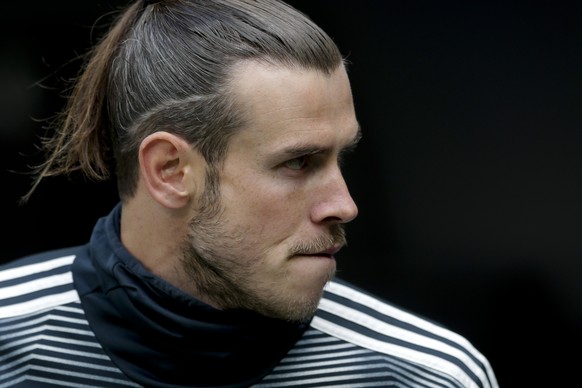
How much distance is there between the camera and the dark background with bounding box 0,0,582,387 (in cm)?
427

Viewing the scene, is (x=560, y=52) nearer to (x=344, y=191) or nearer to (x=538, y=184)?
Answer: (x=538, y=184)

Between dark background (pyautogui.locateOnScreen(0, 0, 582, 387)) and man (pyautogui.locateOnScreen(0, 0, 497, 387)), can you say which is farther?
dark background (pyautogui.locateOnScreen(0, 0, 582, 387))

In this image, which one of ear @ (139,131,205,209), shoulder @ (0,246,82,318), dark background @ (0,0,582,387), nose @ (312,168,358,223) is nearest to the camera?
nose @ (312,168,358,223)

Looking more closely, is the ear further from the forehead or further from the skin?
the forehead

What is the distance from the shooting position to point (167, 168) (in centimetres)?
311

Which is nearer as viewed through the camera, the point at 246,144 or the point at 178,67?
the point at 246,144

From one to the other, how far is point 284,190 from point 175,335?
0.42 meters

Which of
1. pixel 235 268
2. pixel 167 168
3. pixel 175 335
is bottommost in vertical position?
pixel 175 335

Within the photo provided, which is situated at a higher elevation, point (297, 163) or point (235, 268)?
point (297, 163)

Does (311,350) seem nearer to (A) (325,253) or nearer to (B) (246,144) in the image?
(A) (325,253)

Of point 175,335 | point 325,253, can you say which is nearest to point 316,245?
point 325,253

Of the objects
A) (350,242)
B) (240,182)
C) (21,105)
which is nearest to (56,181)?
(21,105)

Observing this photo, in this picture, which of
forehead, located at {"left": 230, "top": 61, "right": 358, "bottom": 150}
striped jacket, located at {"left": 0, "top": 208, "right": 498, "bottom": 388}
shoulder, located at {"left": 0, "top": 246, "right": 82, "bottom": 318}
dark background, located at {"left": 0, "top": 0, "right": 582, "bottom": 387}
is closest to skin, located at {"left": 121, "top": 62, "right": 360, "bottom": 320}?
forehead, located at {"left": 230, "top": 61, "right": 358, "bottom": 150}

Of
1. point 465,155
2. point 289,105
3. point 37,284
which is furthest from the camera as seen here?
point 465,155
